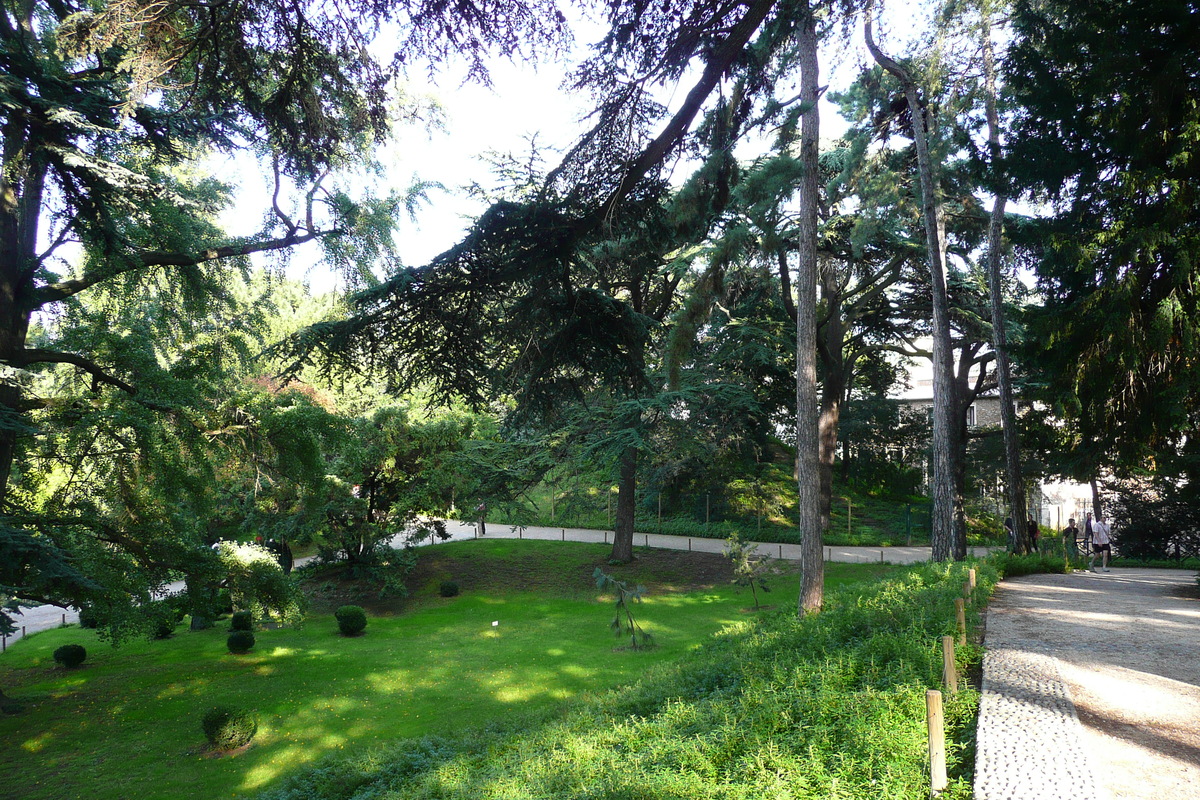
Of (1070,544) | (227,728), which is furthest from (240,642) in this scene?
(1070,544)

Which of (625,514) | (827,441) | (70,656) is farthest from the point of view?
(827,441)

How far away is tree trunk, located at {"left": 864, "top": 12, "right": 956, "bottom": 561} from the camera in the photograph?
48.9 feet

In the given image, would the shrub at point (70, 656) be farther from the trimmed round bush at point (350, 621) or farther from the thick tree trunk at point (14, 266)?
the thick tree trunk at point (14, 266)

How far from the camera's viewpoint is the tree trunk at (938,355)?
14.9 meters

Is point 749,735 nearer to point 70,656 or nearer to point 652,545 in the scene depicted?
point 70,656

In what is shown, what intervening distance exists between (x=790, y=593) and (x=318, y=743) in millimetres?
13317

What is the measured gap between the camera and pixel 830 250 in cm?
2175

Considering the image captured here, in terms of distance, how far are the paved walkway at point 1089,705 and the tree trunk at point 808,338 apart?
12.0ft

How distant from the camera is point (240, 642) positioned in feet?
52.6

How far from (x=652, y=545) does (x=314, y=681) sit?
15.2 m

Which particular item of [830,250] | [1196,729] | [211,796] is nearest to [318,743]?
[211,796]

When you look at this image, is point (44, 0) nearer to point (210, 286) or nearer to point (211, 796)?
point (210, 286)

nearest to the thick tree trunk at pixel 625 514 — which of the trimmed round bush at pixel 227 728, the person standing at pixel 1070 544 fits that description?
the person standing at pixel 1070 544

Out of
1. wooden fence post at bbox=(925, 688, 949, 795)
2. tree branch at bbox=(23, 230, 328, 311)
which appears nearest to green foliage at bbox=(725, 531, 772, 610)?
tree branch at bbox=(23, 230, 328, 311)
